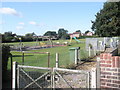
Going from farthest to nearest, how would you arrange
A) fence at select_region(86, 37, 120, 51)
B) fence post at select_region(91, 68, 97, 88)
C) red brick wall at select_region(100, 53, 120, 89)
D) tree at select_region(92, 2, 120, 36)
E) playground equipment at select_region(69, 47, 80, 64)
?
tree at select_region(92, 2, 120, 36), fence at select_region(86, 37, 120, 51), playground equipment at select_region(69, 47, 80, 64), fence post at select_region(91, 68, 97, 88), red brick wall at select_region(100, 53, 120, 89)

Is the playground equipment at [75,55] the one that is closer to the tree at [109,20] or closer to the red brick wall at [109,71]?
the red brick wall at [109,71]

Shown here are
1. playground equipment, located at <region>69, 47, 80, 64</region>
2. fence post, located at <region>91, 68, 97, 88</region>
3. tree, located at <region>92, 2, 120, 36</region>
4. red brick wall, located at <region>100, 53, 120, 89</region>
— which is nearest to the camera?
red brick wall, located at <region>100, 53, 120, 89</region>

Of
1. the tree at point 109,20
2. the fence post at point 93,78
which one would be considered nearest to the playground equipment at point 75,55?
the fence post at point 93,78

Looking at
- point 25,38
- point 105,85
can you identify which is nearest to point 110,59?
point 105,85

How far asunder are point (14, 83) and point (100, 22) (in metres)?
30.1

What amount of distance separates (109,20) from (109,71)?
2975cm

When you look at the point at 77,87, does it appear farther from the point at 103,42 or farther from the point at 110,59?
the point at 103,42

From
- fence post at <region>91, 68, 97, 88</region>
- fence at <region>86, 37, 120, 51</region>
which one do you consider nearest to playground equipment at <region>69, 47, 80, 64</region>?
fence post at <region>91, 68, 97, 88</region>

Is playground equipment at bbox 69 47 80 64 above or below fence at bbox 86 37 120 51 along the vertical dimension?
below

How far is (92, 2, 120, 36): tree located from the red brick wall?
26.7m

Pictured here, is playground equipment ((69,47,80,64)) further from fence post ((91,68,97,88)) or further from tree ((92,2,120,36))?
tree ((92,2,120,36))

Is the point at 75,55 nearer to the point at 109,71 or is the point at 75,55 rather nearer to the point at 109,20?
the point at 109,71

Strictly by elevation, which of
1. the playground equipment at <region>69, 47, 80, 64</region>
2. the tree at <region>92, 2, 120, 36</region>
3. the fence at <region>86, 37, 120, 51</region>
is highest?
the tree at <region>92, 2, 120, 36</region>

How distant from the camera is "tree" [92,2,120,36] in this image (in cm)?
2864
